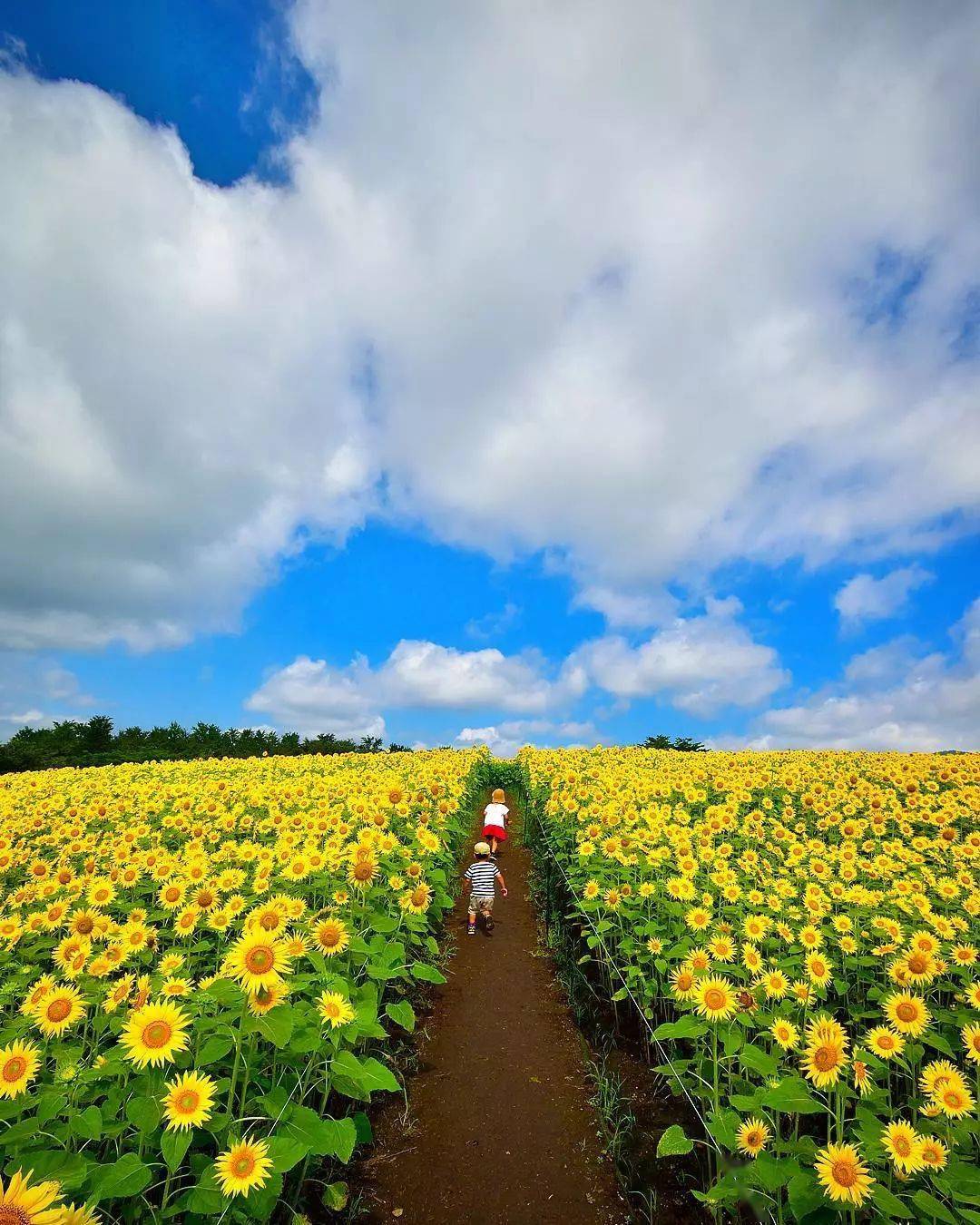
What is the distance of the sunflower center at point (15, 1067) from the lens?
345cm

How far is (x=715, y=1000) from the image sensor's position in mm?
4707

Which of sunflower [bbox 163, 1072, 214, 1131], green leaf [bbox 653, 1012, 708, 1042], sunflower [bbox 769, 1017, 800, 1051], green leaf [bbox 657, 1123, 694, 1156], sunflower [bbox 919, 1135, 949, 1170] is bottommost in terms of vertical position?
green leaf [bbox 657, 1123, 694, 1156]

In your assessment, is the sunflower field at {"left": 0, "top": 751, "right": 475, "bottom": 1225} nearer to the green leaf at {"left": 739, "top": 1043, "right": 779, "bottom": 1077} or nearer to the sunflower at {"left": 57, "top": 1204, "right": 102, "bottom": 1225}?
the sunflower at {"left": 57, "top": 1204, "right": 102, "bottom": 1225}

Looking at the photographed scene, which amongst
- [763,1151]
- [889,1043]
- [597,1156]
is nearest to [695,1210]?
[597,1156]

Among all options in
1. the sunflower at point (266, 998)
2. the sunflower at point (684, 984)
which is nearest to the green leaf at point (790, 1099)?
the sunflower at point (684, 984)

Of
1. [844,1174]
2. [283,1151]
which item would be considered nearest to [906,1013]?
[844,1174]

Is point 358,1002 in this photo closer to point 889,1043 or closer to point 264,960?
point 264,960

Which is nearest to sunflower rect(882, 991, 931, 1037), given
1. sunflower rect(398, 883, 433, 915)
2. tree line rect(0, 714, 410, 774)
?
sunflower rect(398, 883, 433, 915)

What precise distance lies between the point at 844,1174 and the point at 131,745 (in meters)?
43.9

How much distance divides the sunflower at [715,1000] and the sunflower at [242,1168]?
308 cm

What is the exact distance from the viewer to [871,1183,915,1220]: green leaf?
9.55 feet

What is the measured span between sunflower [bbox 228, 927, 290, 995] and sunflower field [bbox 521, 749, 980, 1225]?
2.87 m

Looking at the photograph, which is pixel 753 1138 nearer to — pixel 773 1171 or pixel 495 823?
pixel 773 1171

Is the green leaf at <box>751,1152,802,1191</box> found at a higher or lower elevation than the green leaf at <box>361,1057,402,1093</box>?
lower
